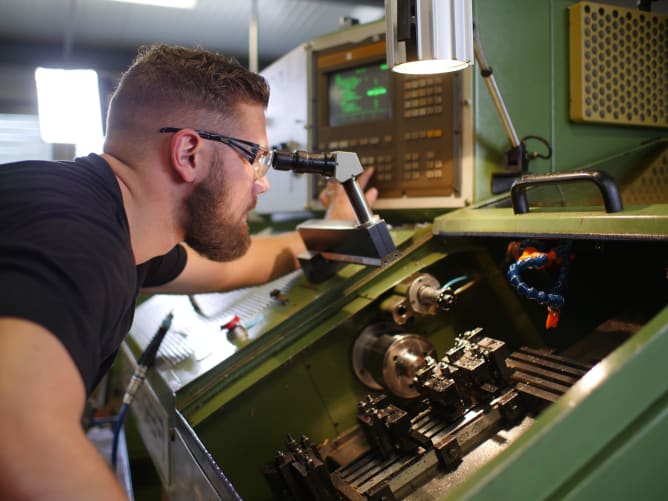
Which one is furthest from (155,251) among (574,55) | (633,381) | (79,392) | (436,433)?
(574,55)

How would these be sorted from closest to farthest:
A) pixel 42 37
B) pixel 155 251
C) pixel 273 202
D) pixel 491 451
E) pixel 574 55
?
pixel 491 451 → pixel 155 251 → pixel 574 55 → pixel 273 202 → pixel 42 37

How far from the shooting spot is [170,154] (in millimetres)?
1091

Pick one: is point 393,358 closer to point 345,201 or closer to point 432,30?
point 345,201

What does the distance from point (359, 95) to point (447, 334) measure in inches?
35.1

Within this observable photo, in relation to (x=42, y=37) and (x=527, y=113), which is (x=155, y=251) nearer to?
(x=527, y=113)

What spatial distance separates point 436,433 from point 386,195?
0.81 meters

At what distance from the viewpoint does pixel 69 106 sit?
4477 millimetres

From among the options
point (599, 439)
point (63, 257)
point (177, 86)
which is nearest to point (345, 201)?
point (177, 86)

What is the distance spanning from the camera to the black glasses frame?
3.69 feet

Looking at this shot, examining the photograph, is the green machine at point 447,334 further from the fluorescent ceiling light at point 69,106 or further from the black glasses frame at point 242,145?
the fluorescent ceiling light at point 69,106

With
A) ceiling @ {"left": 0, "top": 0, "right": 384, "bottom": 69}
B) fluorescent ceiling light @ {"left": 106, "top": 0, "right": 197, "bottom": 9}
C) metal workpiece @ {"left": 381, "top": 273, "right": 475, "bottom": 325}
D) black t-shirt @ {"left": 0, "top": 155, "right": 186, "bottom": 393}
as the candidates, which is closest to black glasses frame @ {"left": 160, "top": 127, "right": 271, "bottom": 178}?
black t-shirt @ {"left": 0, "top": 155, "right": 186, "bottom": 393}

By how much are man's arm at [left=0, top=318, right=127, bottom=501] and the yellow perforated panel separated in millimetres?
1451

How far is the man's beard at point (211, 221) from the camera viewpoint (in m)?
1.16

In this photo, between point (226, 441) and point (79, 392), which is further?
point (226, 441)
